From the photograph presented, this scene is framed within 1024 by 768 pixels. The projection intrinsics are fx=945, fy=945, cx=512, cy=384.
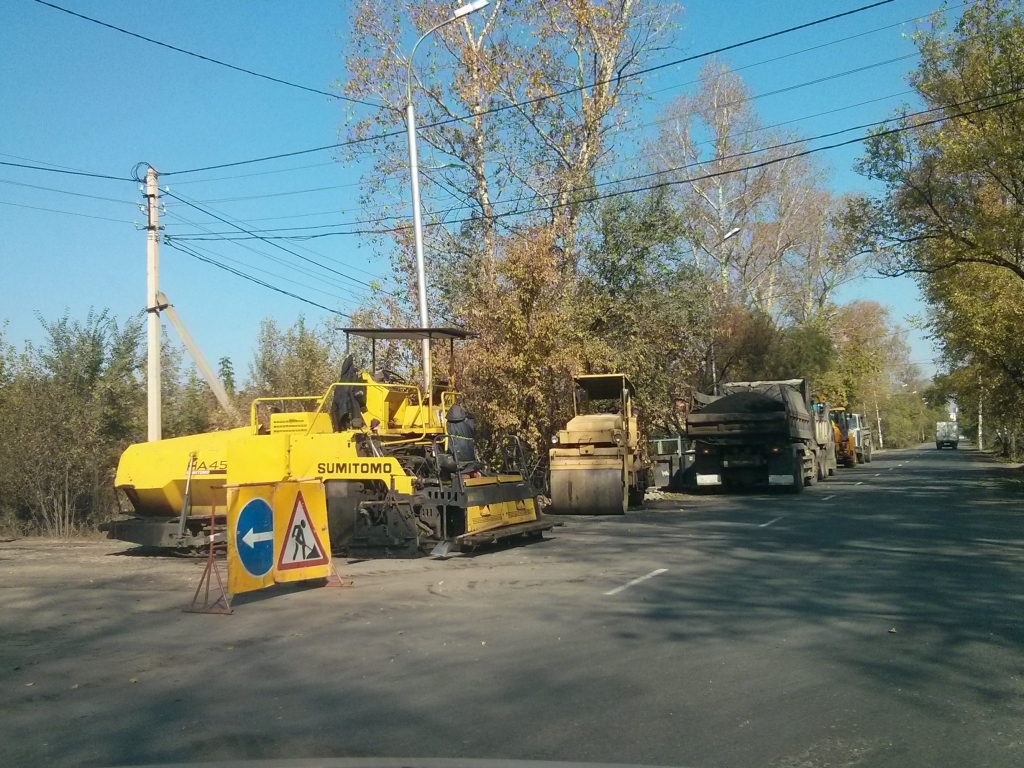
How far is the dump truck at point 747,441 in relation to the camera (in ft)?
81.3

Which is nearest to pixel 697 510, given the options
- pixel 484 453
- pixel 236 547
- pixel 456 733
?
pixel 484 453

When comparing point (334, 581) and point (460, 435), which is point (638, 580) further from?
point (460, 435)

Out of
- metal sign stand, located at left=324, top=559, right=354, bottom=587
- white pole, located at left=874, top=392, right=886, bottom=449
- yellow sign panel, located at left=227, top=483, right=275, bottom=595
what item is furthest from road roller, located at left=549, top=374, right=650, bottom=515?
white pole, located at left=874, top=392, right=886, bottom=449

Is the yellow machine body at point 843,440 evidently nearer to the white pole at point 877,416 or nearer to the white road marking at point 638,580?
the white road marking at point 638,580

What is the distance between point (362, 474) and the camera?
44.3 feet

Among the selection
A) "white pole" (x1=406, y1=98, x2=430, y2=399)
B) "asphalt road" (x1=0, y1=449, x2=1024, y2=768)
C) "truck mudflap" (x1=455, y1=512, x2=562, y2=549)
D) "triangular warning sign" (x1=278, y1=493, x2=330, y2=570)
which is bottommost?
"asphalt road" (x1=0, y1=449, x2=1024, y2=768)

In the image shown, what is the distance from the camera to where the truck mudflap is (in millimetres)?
13227

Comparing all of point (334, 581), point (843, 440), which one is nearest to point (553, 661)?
point (334, 581)

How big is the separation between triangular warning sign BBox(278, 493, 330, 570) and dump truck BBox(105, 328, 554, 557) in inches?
104

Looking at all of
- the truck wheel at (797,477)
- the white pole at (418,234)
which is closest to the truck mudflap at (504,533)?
the white pole at (418,234)

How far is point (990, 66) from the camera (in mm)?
19812

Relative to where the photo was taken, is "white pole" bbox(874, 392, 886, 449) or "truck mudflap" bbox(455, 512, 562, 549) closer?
"truck mudflap" bbox(455, 512, 562, 549)

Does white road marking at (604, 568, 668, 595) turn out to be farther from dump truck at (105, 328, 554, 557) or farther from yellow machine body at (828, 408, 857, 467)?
yellow machine body at (828, 408, 857, 467)

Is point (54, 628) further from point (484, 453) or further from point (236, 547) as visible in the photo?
point (484, 453)
